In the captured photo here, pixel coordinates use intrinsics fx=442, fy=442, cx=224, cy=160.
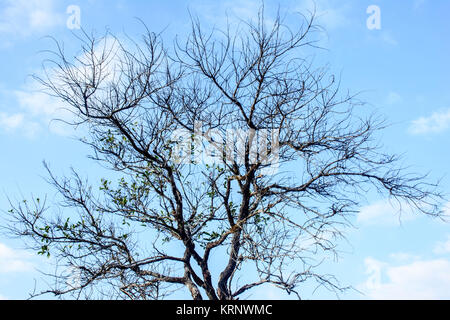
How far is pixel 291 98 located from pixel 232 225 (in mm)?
2195

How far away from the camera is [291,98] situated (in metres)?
6.71

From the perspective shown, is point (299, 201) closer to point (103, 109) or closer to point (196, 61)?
point (196, 61)

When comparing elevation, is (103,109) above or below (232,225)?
above

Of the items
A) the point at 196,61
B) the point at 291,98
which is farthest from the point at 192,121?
the point at 291,98

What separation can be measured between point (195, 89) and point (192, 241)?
8.18ft

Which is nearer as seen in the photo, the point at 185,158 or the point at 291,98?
the point at 291,98

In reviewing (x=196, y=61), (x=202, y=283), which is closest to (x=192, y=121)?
(x=196, y=61)

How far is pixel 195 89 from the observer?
7.06m

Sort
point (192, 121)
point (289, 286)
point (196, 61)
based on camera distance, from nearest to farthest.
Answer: point (289, 286)
point (196, 61)
point (192, 121)
